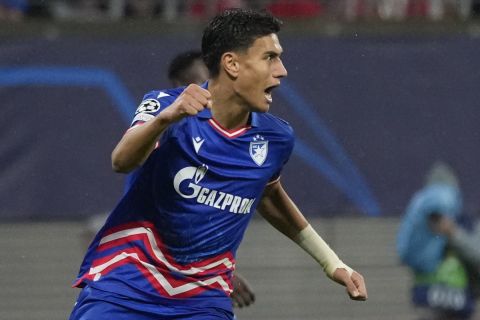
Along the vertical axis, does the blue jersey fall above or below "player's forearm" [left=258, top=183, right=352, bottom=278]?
above

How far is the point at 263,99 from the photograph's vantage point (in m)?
4.83

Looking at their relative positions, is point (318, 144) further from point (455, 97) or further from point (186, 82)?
point (186, 82)

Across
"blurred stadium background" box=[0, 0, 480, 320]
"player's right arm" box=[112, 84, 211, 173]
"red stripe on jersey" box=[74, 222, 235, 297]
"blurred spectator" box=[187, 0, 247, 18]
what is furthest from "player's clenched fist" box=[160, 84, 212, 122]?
"blurred spectator" box=[187, 0, 247, 18]

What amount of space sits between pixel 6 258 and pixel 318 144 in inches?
103

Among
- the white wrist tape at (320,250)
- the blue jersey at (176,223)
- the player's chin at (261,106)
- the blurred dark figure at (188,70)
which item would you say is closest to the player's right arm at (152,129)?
the blue jersey at (176,223)

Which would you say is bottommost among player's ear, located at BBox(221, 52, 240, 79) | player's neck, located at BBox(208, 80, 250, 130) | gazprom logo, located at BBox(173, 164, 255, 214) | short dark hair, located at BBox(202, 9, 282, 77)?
gazprom logo, located at BBox(173, 164, 255, 214)

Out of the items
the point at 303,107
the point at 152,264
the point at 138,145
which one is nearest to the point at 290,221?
the point at 152,264

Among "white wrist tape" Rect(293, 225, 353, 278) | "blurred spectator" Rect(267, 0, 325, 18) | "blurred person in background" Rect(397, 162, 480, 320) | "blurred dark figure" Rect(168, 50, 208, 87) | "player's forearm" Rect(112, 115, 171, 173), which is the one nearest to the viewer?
"player's forearm" Rect(112, 115, 171, 173)

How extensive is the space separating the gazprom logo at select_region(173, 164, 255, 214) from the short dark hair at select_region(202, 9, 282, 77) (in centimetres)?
45

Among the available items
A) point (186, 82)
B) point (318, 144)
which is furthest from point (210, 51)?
point (318, 144)

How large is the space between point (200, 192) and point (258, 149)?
1.18 feet

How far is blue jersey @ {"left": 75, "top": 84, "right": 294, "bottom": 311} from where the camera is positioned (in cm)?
472

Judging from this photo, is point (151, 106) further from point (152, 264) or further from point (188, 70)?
point (188, 70)

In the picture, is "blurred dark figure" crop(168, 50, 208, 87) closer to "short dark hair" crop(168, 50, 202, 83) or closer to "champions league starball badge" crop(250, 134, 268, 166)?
"short dark hair" crop(168, 50, 202, 83)
